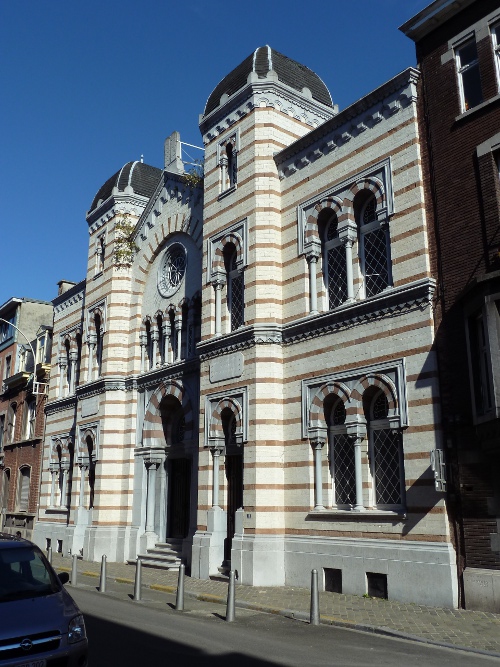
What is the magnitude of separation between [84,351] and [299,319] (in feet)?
43.3

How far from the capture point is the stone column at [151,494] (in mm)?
22172

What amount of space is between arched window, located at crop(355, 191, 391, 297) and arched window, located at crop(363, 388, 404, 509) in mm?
2694

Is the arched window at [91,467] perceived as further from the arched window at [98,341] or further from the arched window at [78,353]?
the arched window at [78,353]

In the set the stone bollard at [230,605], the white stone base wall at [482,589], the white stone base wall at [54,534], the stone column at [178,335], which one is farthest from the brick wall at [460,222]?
the white stone base wall at [54,534]

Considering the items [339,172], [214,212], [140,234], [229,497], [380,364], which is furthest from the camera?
[140,234]

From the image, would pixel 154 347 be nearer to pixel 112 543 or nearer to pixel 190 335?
pixel 190 335

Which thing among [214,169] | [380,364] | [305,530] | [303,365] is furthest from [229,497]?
[214,169]

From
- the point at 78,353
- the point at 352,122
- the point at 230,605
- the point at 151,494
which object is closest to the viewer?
the point at 230,605

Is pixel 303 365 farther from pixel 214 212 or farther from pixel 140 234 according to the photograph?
pixel 140 234

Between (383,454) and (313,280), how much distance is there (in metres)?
4.98

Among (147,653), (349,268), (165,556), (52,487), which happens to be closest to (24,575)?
(147,653)

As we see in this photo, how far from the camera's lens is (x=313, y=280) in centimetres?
1689

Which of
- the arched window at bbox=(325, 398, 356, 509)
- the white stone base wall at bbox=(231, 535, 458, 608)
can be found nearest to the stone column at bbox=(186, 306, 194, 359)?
the arched window at bbox=(325, 398, 356, 509)

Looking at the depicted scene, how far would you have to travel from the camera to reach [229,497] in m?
18.0
